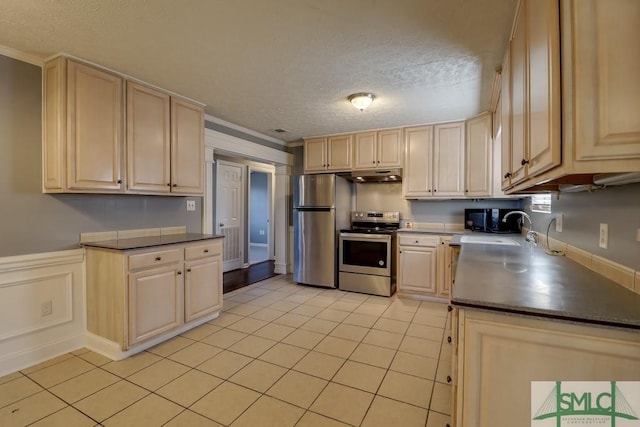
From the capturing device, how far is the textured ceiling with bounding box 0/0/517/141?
1652 millimetres

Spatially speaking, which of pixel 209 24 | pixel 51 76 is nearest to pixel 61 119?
pixel 51 76

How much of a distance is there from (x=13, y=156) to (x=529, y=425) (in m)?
3.32

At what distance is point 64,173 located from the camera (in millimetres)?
2156

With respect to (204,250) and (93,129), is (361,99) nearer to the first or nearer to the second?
(204,250)

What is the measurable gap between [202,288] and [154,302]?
1.61 ft

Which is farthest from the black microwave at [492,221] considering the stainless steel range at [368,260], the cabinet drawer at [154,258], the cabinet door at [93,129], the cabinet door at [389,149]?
the cabinet door at [93,129]

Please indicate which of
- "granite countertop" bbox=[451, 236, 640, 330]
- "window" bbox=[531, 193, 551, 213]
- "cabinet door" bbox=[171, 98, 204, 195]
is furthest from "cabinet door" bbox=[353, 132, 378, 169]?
"granite countertop" bbox=[451, 236, 640, 330]

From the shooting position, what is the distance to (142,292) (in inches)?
92.6

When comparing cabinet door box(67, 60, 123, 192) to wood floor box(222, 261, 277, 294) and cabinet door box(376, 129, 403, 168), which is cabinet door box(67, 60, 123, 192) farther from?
cabinet door box(376, 129, 403, 168)

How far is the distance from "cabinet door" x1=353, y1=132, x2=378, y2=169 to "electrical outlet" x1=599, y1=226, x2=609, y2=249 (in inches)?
111

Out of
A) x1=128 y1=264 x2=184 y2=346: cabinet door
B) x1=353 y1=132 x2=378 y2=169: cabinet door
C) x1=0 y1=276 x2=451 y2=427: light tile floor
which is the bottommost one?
x1=0 y1=276 x2=451 y2=427: light tile floor

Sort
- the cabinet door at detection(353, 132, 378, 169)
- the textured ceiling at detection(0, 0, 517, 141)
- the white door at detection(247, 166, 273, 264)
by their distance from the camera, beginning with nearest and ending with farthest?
the textured ceiling at detection(0, 0, 517, 141) < the cabinet door at detection(353, 132, 378, 169) < the white door at detection(247, 166, 273, 264)

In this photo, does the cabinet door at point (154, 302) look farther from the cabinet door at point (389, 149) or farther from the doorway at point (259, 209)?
the doorway at point (259, 209)

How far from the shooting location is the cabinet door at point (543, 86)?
0.97 m
